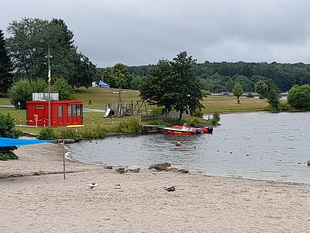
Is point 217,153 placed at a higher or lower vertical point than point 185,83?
lower

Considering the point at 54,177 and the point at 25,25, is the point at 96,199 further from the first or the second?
the point at 25,25

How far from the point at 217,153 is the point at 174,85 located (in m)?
28.8

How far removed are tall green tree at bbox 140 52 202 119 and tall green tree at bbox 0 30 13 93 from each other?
130ft

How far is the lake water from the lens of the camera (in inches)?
1243

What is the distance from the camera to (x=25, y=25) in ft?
353

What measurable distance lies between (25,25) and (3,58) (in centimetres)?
956

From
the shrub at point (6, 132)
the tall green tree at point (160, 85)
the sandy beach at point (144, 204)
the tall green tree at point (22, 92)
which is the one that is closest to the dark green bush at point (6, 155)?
the shrub at point (6, 132)

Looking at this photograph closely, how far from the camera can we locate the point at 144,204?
56.3ft

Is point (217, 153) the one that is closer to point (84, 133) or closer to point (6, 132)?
point (84, 133)

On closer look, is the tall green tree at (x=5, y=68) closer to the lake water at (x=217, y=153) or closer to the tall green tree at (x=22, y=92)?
the tall green tree at (x=22, y=92)

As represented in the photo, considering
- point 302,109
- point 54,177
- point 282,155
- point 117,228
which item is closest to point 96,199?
→ point 117,228

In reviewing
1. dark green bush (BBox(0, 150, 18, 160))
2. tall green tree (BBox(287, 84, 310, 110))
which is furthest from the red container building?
tall green tree (BBox(287, 84, 310, 110))

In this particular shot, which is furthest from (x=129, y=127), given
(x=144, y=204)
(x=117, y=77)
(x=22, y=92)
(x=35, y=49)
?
(x=117, y=77)

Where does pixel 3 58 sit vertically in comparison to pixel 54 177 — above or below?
above
